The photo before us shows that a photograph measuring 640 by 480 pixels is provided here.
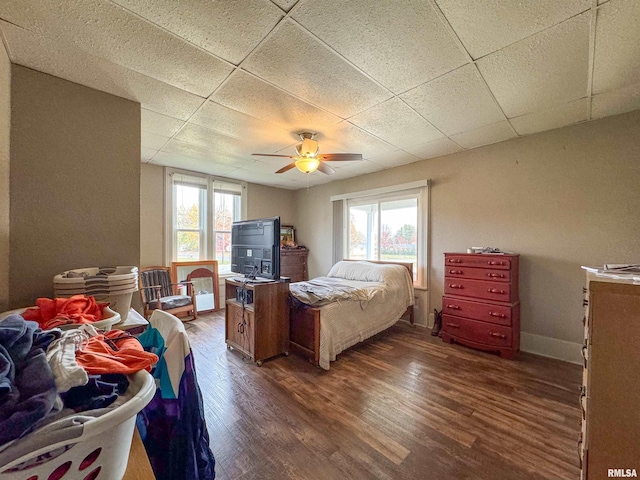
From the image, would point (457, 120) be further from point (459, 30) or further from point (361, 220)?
point (361, 220)

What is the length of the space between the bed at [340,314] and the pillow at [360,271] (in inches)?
0.8

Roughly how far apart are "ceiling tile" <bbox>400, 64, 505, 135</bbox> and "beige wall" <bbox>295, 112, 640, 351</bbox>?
32.2 inches

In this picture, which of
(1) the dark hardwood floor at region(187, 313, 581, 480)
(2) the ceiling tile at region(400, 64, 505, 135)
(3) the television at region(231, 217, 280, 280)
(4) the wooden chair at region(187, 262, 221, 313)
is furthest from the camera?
(4) the wooden chair at region(187, 262, 221, 313)

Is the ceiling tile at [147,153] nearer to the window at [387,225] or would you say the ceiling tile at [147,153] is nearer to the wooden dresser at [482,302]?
the window at [387,225]

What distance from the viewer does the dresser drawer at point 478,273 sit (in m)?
2.78

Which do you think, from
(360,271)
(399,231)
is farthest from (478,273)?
A: (360,271)

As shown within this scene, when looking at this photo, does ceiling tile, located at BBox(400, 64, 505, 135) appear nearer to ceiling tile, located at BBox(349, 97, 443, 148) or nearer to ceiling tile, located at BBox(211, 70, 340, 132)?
Answer: ceiling tile, located at BBox(349, 97, 443, 148)

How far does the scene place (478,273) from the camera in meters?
2.95

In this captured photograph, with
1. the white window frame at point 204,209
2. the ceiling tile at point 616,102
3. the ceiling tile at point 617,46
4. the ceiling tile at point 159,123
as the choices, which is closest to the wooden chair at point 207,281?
the white window frame at point 204,209

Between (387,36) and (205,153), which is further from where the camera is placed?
(205,153)

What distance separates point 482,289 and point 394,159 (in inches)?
81.8

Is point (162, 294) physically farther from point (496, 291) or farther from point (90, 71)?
point (496, 291)

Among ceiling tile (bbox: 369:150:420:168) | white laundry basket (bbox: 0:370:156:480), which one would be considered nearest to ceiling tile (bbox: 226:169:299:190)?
ceiling tile (bbox: 369:150:420:168)

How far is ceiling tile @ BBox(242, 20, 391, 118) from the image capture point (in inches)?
60.8
